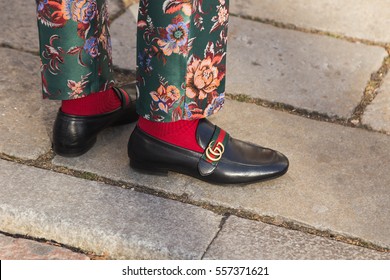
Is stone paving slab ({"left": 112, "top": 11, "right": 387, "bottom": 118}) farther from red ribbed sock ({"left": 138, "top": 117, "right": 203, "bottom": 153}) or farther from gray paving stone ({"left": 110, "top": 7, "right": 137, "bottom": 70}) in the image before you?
red ribbed sock ({"left": 138, "top": 117, "right": 203, "bottom": 153})

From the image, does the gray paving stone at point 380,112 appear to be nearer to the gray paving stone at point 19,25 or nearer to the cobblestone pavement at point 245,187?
the cobblestone pavement at point 245,187

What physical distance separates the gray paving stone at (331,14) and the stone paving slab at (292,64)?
0.26 ft

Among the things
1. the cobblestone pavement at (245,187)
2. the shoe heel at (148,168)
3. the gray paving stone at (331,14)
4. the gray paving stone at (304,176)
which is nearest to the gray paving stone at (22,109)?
the cobblestone pavement at (245,187)

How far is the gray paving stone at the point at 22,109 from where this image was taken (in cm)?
225

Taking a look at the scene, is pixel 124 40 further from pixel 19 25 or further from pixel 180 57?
pixel 180 57

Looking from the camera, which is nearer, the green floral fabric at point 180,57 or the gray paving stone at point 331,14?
the green floral fabric at point 180,57

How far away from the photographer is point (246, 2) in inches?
122

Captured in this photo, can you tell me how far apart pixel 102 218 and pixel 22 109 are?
1.76 feet

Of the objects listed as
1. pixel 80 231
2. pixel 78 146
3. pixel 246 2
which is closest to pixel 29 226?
pixel 80 231

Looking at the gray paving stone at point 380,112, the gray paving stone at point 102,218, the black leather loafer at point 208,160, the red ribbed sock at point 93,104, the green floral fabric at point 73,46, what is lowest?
the gray paving stone at point 102,218

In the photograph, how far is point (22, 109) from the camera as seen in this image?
94.0 inches

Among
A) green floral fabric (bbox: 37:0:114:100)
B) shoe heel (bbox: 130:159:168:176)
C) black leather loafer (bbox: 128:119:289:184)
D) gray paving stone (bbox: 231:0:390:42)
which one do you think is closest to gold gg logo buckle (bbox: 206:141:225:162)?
black leather loafer (bbox: 128:119:289:184)

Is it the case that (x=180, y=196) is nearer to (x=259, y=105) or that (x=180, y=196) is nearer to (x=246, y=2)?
(x=259, y=105)

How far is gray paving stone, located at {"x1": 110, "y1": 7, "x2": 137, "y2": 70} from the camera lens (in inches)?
105
